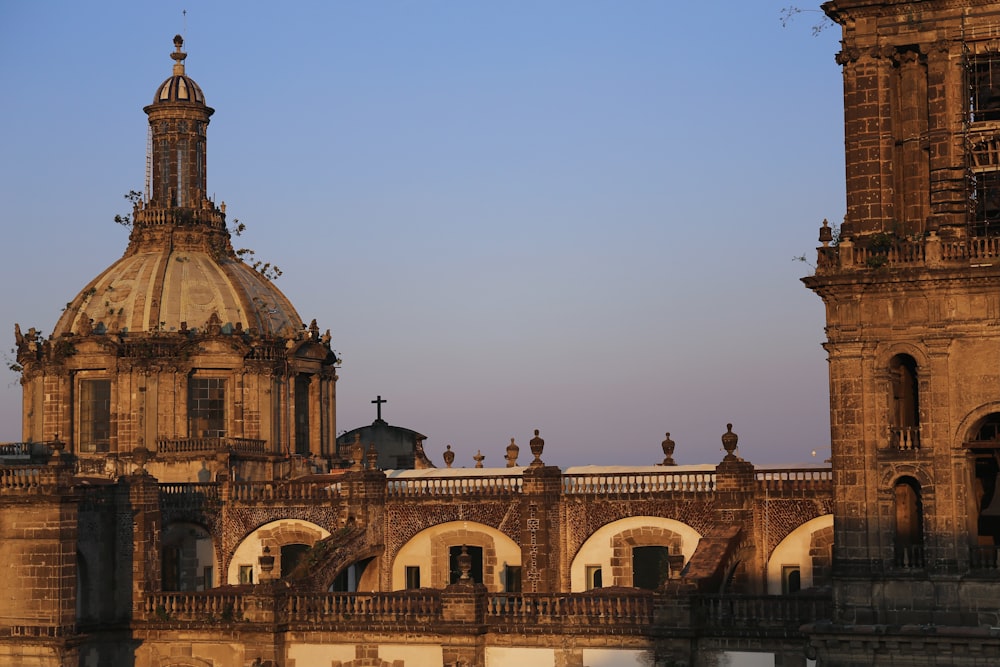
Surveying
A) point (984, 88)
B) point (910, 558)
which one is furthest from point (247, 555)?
point (984, 88)

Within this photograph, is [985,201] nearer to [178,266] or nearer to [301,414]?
[301,414]

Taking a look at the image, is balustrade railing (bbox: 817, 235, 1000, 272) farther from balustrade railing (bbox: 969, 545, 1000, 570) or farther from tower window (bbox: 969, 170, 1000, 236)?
balustrade railing (bbox: 969, 545, 1000, 570)

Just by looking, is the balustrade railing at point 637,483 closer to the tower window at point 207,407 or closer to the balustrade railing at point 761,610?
the balustrade railing at point 761,610

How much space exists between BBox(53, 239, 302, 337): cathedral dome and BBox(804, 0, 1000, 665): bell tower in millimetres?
32190

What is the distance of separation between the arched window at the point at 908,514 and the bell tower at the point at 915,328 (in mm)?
44

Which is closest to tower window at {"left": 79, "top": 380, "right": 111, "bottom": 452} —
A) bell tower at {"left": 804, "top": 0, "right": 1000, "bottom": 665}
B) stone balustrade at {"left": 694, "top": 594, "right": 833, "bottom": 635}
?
stone balustrade at {"left": 694, "top": 594, "right": 833, "bottom": 635}

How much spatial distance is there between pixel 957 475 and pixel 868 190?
5.84m

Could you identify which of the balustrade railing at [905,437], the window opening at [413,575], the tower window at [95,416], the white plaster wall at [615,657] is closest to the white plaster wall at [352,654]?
the white plaster wall at [615,657]

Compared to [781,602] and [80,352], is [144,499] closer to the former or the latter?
[80,352]

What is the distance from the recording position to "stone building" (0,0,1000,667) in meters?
37.5

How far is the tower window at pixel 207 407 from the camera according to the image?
65.3 metres

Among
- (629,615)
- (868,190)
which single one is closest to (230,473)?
(629,615)

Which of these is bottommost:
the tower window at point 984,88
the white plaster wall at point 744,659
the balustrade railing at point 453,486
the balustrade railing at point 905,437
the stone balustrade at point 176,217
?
the white plaster wall at point 744,659

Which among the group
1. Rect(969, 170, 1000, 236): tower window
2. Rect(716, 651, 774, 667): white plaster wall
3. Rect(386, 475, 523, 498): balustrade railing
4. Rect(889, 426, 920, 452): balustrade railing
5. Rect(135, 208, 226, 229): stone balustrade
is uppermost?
Rect(135, 208, 226, 229): stone balustrade
